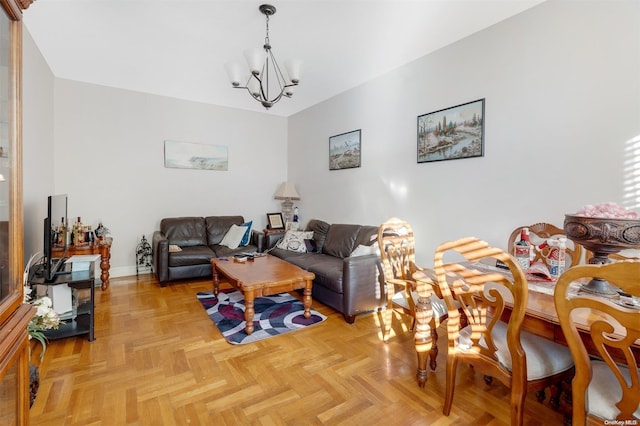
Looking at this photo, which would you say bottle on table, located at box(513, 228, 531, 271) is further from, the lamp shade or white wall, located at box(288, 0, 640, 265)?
the lamp shade

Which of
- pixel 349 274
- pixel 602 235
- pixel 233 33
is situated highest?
pixel 233 33

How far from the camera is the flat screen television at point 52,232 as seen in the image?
236 centimetres

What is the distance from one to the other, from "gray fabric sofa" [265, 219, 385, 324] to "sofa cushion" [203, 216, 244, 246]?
138 cm

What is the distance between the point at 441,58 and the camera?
9.80 feet

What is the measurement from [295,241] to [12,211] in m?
3.33

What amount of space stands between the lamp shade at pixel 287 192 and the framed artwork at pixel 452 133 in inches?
96.0

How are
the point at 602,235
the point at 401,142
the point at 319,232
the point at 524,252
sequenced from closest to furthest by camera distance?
the point at 602,235 → the point at 524,252 → the point at 401,142 → the point at 319,232

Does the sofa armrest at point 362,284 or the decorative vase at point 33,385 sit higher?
the sofa armrest at point 362,284

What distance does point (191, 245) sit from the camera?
4.48m

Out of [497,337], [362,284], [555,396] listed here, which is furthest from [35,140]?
[555,396]

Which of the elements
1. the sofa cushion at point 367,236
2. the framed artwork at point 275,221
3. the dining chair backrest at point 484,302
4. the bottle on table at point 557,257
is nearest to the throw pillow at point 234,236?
the framed artwork at point 275,221

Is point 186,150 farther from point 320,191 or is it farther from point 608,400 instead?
point 608,400

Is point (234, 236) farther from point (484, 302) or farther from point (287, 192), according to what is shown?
point (484, 302)

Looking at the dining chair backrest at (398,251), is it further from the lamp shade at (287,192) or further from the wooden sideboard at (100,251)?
the wooden sideboard at (100,251)
